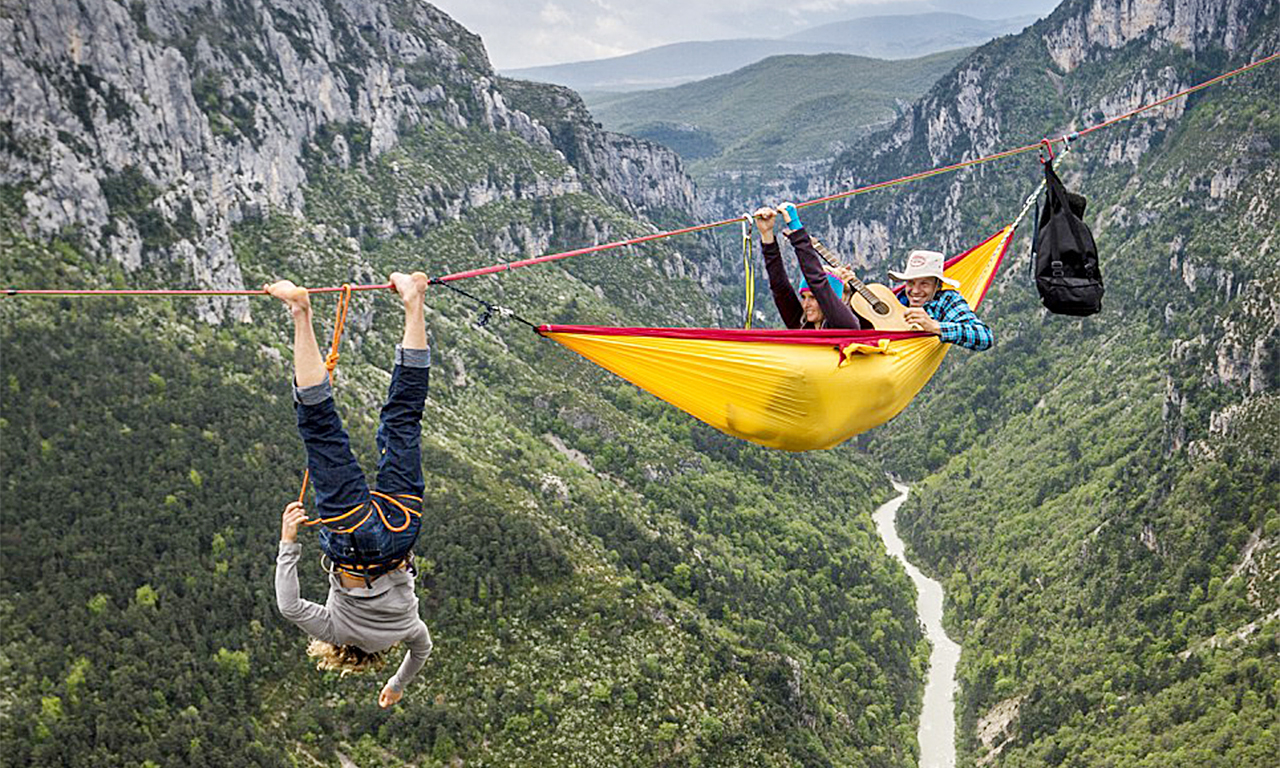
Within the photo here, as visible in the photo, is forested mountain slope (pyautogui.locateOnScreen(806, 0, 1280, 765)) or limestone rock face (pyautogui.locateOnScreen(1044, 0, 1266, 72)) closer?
forested mountain slope (pyautogui.locateOnScreen(806, 0, 1280, 765))

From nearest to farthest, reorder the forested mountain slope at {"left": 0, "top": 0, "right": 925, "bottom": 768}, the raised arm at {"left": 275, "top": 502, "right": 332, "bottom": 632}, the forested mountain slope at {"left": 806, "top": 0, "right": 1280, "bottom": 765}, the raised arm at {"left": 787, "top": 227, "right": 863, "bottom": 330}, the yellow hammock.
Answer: the raised arm at {"left": 275, "top": 502, "right": 332, "bottom": 632} → the yellow hammock → the raised arm at {"left": 787, "top": 227, "right": 863, "bottom": 330} → the forested mountain slope at {"left": 0, "top": 0, "right": 925, "bottom": 768} → the forested mountain slope at {"left": 806, "top": 0, "right": 1280, "bottom": 765}

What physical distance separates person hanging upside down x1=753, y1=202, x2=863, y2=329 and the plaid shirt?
3.14 ft

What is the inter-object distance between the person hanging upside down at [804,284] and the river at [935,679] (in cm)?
6349

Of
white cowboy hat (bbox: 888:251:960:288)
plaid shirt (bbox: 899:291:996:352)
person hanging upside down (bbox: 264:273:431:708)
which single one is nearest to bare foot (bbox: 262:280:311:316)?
person hanging upside down (bbox: 264:273:431:708)

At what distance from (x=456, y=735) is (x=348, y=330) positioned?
1527 inches

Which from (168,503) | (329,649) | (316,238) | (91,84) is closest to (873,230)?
(316,238)

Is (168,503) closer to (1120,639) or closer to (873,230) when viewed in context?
(1120,639)

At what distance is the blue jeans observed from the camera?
8.12 metres

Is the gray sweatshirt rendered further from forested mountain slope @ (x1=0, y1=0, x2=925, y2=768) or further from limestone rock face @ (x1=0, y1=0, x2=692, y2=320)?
limestone rock face @ (x1=0, y1=0, x2=692, y2=320)

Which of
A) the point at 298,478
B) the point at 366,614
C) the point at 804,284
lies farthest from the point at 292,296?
the point at 298,478

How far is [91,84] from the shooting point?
6481cm

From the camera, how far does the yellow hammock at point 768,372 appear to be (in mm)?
9336

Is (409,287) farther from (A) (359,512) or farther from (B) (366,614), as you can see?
(B) (366,614)

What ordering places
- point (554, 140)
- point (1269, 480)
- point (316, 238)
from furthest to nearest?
point (554, 140) < point (316, 238) < point (1269, 480)
